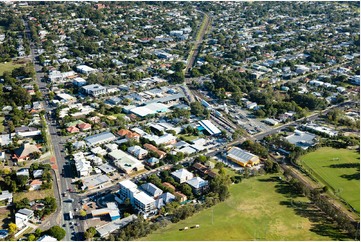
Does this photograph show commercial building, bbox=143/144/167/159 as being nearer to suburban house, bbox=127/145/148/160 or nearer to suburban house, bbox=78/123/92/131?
suburban house, bbox=127/145/148/160

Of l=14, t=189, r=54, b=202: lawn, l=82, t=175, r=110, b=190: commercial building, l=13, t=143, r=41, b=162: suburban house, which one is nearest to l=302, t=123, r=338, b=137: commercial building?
l=82, t=175, r=110, b=190: commercial building

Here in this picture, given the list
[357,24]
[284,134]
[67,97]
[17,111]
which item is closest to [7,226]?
[17,111]

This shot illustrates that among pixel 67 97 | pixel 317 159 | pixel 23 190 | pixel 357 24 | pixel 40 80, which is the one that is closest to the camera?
pixel 23 190

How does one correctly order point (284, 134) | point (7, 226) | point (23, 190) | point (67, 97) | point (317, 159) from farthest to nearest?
point (67, 97) → point (284, 134) → point (317, 159) → point (23, 190) → point (7, 226)

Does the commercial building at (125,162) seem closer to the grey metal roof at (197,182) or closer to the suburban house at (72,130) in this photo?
the grey metal roof at (197,182)

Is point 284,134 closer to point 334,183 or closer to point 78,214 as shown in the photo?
point 334,183

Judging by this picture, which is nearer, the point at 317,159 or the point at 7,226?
the point at 7,226

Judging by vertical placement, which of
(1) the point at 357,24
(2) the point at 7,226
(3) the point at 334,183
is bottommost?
(2) the point at 7,226
